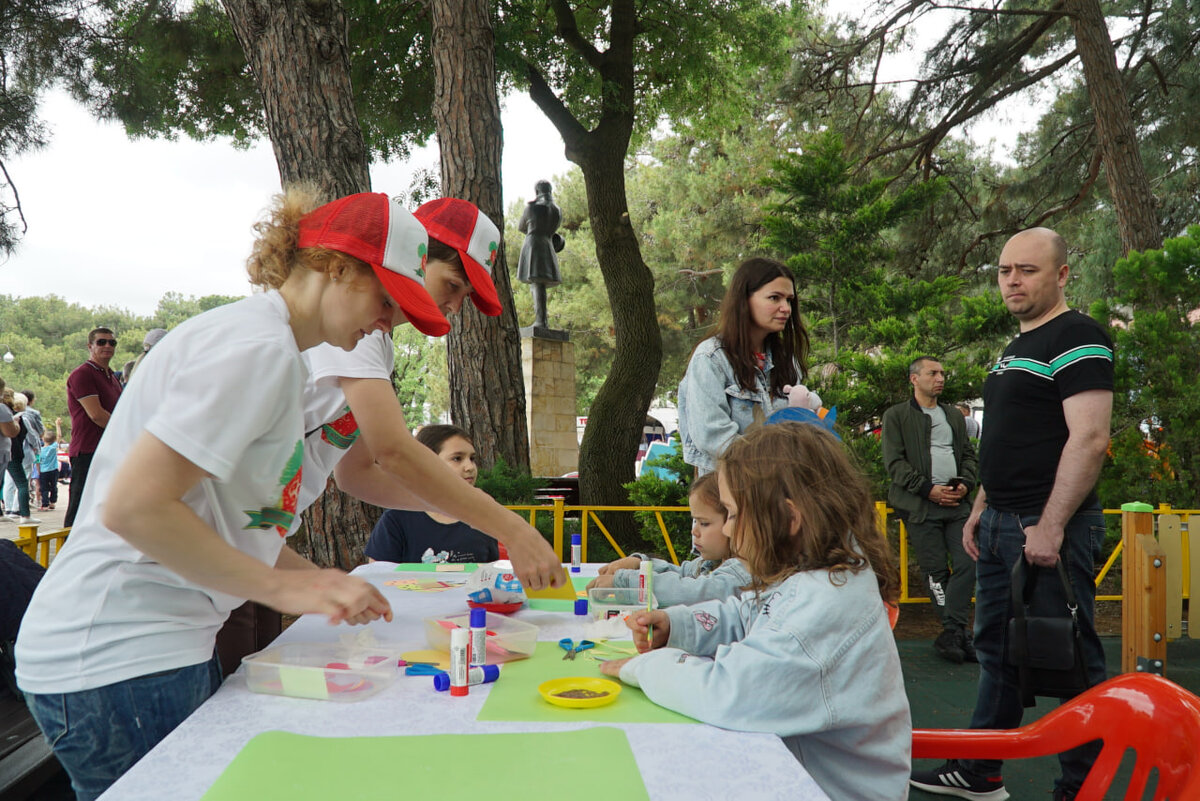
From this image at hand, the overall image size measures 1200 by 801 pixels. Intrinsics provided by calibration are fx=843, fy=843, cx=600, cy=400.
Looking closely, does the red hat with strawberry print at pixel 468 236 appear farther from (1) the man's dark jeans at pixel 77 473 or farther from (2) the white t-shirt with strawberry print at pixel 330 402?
(1) the man's dark jeans at pixel 77 473

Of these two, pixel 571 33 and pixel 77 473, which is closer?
pixel 77 473

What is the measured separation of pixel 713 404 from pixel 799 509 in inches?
55.6

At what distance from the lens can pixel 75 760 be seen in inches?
49.0

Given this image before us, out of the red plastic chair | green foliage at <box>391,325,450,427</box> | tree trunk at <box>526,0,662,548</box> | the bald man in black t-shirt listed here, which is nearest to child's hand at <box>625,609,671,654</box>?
the red plastic chair

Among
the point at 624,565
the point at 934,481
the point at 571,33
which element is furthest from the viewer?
the point at 571,33

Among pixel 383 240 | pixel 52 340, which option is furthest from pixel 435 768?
pixel 52 340

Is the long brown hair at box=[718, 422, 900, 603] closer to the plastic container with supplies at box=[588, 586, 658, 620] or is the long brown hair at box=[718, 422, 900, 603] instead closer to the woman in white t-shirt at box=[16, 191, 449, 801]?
the plastic container with supplies at box=[588, 586, 658, 620]

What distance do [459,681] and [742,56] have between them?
10440 mm

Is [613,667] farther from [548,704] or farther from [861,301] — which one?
[861,301]

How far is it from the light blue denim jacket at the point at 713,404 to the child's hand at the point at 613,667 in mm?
1423

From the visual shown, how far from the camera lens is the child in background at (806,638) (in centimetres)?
132

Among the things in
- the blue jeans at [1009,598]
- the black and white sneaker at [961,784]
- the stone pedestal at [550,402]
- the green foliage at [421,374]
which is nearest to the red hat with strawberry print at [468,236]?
the blue jeans at [1009,598]

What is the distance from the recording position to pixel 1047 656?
8.38 feet

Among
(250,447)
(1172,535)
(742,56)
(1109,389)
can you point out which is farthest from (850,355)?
(250,447)
